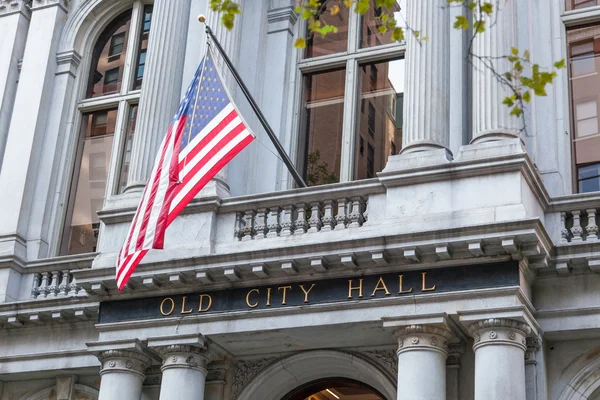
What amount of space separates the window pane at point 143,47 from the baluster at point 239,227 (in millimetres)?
6554

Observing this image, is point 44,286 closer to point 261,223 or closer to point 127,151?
point 127,151

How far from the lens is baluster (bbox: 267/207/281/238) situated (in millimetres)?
19797

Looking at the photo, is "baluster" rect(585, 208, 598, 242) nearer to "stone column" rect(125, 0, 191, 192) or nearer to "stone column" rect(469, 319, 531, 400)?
"stone column" rect(469, 319, 531, 400)

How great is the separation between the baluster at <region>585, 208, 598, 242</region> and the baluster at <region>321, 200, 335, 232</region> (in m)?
4.19

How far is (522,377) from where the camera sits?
674 inches

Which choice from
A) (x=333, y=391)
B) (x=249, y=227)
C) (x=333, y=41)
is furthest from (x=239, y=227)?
(x=333, y=41)

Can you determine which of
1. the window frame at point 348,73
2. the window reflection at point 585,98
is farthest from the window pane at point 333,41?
the window reflection at point 585,98

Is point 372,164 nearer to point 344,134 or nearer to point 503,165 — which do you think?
point 344,134

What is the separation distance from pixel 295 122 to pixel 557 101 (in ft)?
17.5

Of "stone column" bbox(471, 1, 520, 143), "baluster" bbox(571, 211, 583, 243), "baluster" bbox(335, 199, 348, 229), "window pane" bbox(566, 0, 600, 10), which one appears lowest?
"baluster" bbox(571, 211, 583, 243)

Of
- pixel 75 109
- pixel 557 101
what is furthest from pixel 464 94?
pixel 75 109

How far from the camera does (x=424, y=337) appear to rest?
58.4 ft

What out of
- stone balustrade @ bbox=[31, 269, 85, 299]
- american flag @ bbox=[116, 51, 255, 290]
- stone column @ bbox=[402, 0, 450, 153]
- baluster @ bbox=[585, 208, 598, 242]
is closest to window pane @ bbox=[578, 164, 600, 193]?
baluster @ bbox=[585, 208, 598, 242]

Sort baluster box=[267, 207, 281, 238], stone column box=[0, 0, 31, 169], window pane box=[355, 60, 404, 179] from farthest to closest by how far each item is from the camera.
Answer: stone column box=[0, 0, 31, 169] → window pane box=[355, 60, 404, 179] → baluster box=[267, 207, 281, 238]
